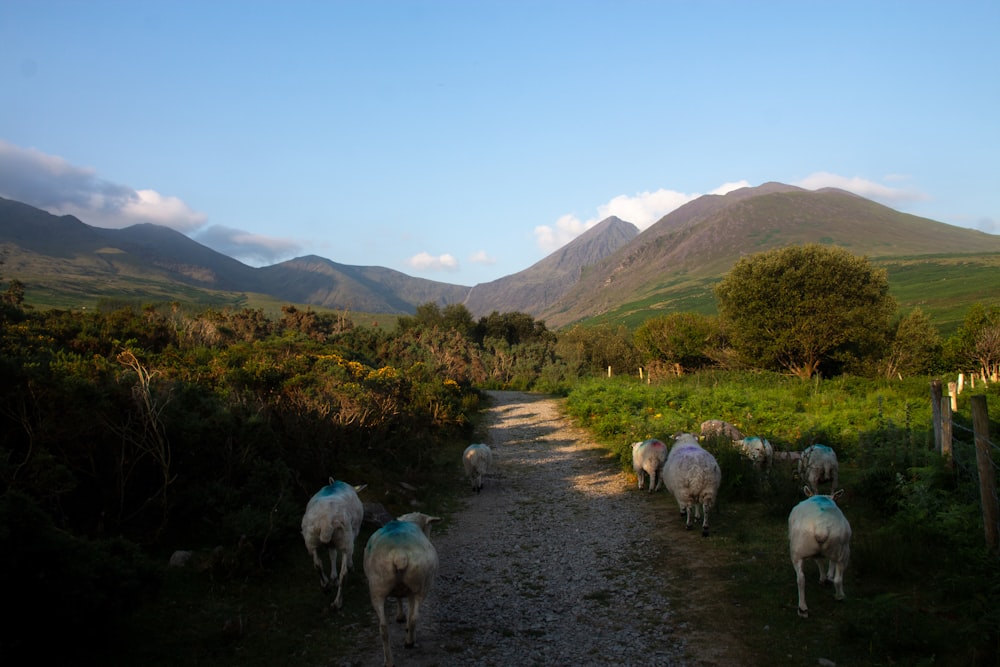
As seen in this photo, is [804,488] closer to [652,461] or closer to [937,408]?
[937,408]

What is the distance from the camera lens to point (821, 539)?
19.8 ft

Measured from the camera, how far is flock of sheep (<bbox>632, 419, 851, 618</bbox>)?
6.11 m

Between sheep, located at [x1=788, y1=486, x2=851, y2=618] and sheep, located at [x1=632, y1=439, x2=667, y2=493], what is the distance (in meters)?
5.99

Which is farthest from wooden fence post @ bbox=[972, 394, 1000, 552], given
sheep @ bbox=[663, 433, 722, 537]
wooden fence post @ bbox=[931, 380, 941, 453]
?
sheep @ bbox=[663, 433, 722, 537]

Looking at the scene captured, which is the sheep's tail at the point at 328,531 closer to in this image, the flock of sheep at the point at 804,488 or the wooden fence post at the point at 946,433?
the flock of sheep at the point at 804,488

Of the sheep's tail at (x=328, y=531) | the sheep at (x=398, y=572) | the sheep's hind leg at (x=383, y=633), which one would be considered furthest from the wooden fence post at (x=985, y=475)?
the sheep's tail at (x=328, y=531)

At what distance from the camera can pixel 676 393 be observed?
23.0 meters

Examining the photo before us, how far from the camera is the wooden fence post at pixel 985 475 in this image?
20.2 ft

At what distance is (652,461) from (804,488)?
4.75m

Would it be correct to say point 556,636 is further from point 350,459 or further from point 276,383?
point 276,383

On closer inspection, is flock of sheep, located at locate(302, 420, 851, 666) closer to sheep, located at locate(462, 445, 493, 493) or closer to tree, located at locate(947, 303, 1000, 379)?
sheep, located at locate(462, 445, 493, 493)

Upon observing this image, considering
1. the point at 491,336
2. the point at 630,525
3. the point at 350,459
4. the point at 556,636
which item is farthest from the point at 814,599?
the point at 491,336

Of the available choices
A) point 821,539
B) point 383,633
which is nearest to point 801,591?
point 821,539

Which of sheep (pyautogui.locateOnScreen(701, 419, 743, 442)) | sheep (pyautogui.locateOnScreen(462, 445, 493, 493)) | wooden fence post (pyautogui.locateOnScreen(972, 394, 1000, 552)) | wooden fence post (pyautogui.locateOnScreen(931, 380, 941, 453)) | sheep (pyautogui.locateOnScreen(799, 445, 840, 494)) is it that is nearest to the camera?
wooden fence post (pyautogui.locateOnScreen(972, 394, 1000, 552))
